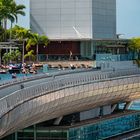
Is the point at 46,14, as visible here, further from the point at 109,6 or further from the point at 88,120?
the point at 88,120

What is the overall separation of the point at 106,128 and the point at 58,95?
938cm

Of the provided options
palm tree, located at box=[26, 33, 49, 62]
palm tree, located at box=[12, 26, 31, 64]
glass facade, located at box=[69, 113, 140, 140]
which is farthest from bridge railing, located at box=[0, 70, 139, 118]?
palm tree, located at box=[26, 33, 49, 62]

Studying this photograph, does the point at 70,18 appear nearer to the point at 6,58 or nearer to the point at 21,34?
the point at 21,34

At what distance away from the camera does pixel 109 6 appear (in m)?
136

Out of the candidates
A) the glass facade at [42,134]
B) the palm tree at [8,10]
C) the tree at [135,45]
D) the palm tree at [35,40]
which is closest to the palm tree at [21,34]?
the palm tree at [35,40]

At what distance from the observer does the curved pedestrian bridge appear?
3022 centimetres

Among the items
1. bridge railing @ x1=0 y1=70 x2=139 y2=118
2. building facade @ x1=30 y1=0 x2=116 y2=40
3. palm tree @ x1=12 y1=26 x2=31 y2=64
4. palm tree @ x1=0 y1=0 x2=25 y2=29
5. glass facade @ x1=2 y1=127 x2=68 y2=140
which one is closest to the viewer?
bridge railing @ x1=0 y1=70 x2=139 y2=118

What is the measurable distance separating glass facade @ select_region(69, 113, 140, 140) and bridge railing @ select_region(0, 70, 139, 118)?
3195 millimetres

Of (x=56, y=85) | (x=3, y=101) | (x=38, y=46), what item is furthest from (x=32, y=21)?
(x=3, y=101)

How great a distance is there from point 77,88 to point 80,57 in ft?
275

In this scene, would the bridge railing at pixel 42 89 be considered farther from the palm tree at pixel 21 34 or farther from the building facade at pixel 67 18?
the building facade at pixel 67 18

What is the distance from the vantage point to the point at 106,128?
45.0 metres

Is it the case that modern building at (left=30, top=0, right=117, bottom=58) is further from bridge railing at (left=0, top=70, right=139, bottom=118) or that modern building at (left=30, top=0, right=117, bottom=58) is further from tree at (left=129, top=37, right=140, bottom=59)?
bridge railing at (left=0, top=70, right=139, bottom=118)

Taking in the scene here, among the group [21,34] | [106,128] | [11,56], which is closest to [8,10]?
[11,56]
